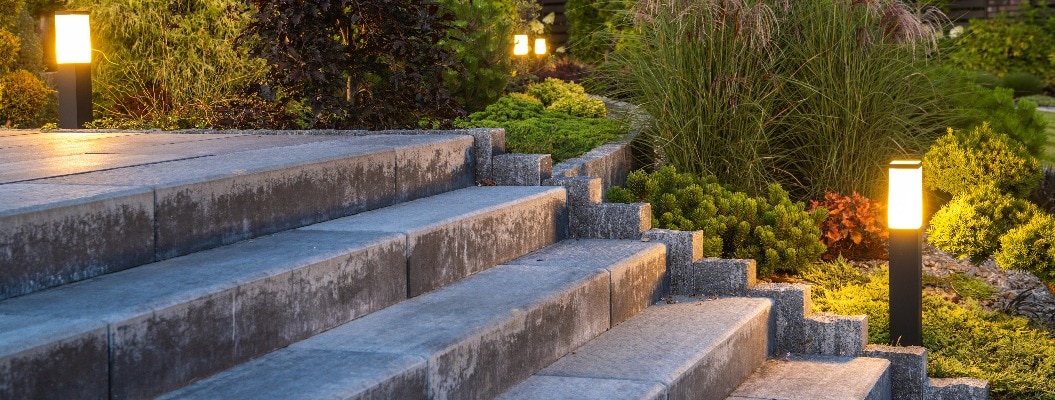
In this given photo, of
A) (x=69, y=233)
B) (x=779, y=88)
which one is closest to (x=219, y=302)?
(x=69, y=233)

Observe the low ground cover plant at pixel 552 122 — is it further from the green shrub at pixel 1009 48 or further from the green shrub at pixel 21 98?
the green shrub at pixel 1009 48

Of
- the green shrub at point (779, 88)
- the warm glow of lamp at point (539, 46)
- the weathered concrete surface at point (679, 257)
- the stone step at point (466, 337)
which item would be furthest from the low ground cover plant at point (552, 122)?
the warm glow of lamp at point (539, 46)

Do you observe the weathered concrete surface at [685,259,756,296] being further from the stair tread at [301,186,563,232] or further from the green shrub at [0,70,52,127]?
the green shrub at [0,70,52,127]

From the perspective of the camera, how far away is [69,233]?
3.08m

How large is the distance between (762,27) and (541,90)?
142 inches

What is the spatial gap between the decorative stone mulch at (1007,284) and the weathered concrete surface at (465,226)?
247 centimetres

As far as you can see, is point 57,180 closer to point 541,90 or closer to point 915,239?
point 915,239

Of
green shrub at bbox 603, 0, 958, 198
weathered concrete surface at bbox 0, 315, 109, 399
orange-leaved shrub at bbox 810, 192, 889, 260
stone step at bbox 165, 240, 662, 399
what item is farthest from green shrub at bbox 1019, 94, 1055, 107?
weathered concrete surface at bbox 0, 315, 109, 399

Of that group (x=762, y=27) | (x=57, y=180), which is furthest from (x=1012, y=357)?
(x=57, y=180)

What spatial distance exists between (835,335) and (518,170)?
1.52 meters

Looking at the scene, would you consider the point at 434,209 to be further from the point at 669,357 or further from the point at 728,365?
the point at 728,365

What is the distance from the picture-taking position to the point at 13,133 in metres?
6.31

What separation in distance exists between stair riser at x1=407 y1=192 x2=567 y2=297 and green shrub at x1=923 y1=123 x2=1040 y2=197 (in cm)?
315

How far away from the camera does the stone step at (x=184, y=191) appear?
3.04 m
